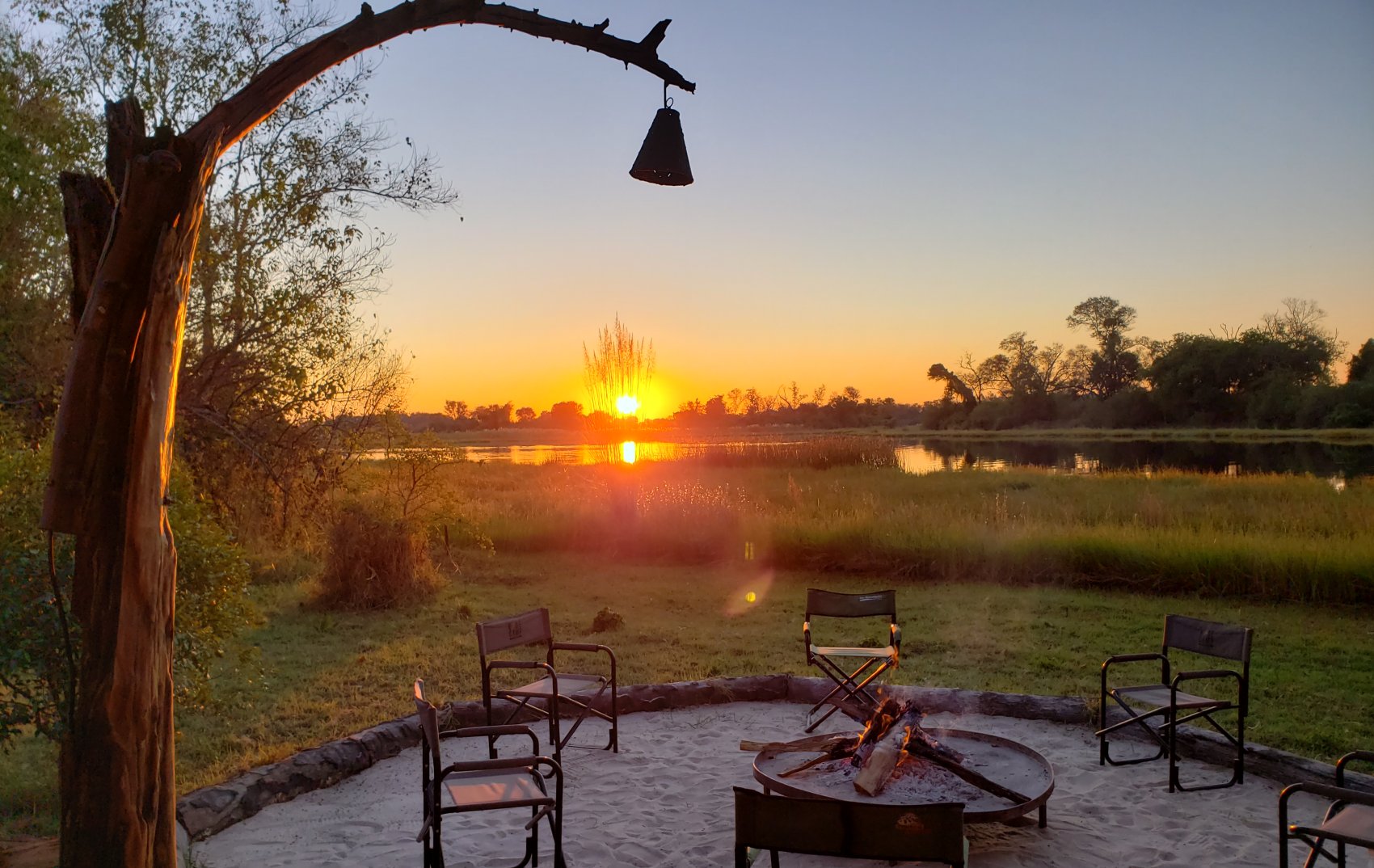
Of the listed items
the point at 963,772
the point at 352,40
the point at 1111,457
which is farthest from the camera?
the point at 1111,457

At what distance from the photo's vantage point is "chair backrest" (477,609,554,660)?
427cm

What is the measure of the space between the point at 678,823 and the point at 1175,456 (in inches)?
1383

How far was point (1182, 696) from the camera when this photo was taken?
421 cm

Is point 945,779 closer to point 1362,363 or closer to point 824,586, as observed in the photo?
point 824,586

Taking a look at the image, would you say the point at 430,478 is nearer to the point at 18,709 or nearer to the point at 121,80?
the point at 121,80

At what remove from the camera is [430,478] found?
1007cm

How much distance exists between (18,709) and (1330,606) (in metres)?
9.70

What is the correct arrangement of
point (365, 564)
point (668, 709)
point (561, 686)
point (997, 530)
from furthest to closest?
point (997, 530) < point (365, 564) < point (668, 709) < point (561, 686)

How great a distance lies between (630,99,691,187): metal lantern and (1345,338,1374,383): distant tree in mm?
51485

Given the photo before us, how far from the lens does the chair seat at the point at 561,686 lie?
14.1 ft

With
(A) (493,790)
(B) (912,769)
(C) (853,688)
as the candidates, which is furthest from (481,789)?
(C) (853,688)

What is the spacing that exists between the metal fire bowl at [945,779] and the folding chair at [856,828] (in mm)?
Answer: 909

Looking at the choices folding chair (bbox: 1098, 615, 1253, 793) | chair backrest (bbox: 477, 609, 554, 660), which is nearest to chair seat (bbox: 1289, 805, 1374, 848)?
folding chair (bbox: 1098, 615, 1253, 793)

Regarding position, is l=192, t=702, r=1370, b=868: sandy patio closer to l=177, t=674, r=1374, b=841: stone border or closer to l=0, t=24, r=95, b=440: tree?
l=177, t=674, r=1374, b=841: stone border
